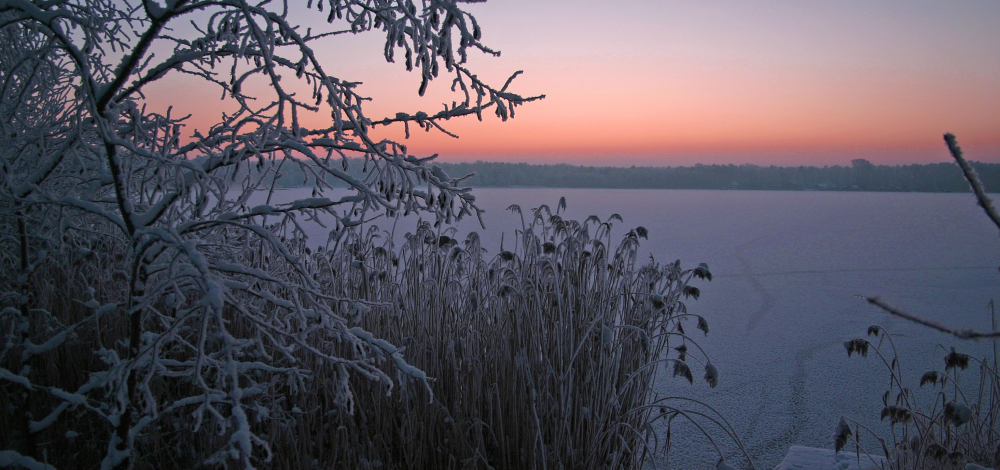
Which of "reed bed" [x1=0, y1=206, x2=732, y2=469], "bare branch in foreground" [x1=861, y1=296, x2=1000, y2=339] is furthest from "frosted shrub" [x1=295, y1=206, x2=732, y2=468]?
"bare branch in foreground" [x1=861, y1=296, x2=1000, y2=339]

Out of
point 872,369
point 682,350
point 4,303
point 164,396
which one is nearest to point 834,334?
point 872,369

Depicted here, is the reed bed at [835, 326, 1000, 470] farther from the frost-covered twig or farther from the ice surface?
the frost-covered twig

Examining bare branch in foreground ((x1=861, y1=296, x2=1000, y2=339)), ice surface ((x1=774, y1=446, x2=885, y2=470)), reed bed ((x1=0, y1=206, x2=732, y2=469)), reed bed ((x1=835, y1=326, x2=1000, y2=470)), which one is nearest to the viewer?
bare branch in foreground ((x1=861, y1=296, x2=1000, y2=339))

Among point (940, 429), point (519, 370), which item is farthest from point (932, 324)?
point (940, 429)

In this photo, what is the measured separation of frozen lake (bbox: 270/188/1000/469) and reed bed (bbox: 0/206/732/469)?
2.38 feet

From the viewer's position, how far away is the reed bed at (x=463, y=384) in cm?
173

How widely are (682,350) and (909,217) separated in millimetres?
14276

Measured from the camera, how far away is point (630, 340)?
7.07 feet

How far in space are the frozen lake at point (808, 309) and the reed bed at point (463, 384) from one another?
2.38ft

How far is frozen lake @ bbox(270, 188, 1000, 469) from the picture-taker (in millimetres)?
2725

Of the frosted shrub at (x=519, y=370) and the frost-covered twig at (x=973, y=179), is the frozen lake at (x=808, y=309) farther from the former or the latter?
the frost-covered twig at (x=973, y=179)

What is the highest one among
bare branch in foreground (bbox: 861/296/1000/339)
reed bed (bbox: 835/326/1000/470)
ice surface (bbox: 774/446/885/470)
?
bare branch in foreground (bbox: 861/296/1000/339)

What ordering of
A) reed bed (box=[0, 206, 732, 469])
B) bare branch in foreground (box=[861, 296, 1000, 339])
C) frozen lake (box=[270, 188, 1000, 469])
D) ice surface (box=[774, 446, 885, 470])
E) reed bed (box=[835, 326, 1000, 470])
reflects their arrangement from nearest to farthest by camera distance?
1. bare branch in foreground (box=[861, 296, 1000, 339])
2. reed bed (box=[835, 326, 1000, 470])
3. reed bed (box=[0, 206, 732, 469])
4. ice surface (box=[774, 446, 885, 470])
5. frozen lake (box=[270, 188, 1000, 469])

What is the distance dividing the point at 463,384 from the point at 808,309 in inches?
157
